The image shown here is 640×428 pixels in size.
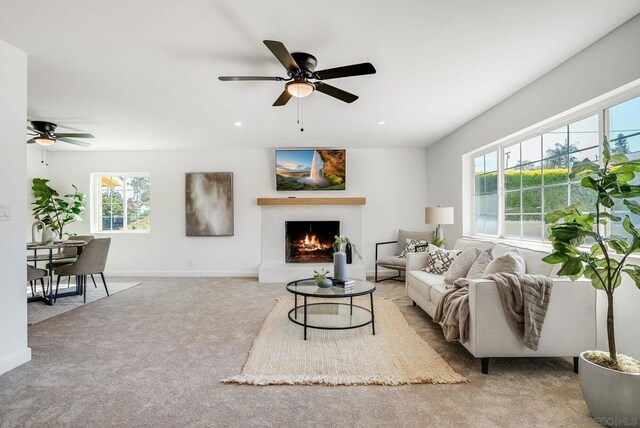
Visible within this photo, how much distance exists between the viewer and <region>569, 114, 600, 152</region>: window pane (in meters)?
2.65

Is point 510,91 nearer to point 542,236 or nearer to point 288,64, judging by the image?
point 542,236

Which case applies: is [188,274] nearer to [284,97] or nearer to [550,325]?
[284,97]

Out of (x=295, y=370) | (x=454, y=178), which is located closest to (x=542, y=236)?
(x=454, y=178)

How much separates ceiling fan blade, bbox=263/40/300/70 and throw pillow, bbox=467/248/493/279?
7.62 feet

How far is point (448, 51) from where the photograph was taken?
2.51m

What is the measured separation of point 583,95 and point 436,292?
2.00 m

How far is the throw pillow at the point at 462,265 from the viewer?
10.4ft

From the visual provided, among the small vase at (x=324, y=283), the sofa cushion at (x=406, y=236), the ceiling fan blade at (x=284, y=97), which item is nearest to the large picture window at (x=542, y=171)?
the sofa cushion at (x=406, y=236)

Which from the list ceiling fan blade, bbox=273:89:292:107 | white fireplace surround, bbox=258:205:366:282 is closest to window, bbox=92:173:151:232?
white fireplace surround, bbox=258:205:366:282

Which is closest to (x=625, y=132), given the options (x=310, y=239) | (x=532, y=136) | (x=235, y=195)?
(x=532, y=136)

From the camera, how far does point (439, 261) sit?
3.77 meters

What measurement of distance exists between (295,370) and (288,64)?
2.17 metres

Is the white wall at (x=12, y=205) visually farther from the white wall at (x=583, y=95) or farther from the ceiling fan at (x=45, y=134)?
the white wall at (x=583, y=95)

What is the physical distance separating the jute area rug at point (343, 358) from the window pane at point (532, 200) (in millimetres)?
Result: 1792
